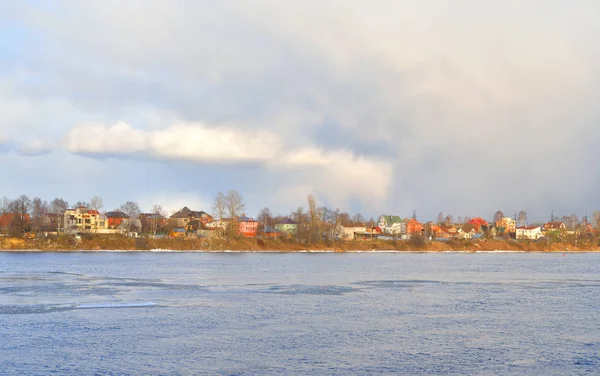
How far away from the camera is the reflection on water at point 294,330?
69.5 ft

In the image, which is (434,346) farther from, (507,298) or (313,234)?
(313,234)

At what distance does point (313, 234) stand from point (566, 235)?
99472 mm

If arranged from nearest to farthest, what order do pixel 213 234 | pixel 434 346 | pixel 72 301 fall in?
1. pixel 434 346
2. pixel 72 301
3. pixel 213 234

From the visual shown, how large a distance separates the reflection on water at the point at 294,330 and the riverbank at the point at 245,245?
8435 cm

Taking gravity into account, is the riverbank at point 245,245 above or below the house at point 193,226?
below

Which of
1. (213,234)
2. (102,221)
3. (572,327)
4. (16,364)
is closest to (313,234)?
(213,234)

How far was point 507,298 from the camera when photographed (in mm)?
41844

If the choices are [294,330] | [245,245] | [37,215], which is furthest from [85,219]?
[294,330]

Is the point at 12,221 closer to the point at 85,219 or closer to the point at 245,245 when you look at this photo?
the point at 85,219

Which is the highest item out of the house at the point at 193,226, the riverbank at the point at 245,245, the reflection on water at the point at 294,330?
the house at the point at 193,226

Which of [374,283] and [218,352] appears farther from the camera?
[374,283]

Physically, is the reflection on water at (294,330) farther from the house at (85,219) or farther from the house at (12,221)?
the house at (85,219)

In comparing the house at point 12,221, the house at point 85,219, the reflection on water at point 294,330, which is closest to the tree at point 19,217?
the house at point 12,221

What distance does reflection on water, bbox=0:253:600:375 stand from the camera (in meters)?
21.2
